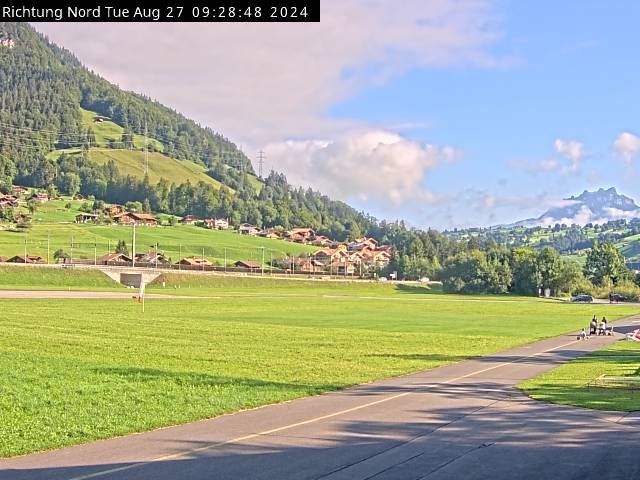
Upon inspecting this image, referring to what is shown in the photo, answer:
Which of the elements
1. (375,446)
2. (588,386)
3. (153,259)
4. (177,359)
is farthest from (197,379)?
(153,259)

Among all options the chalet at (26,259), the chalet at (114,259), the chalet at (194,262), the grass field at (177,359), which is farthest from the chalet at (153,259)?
the grass field at (177,359)

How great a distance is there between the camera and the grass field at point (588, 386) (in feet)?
75.7

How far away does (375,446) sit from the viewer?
53.8ft

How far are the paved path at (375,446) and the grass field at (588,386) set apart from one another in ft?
3.96

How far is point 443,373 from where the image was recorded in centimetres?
3164

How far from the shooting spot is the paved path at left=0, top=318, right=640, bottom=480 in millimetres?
13953

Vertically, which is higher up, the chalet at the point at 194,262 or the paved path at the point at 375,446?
the chalet at the point at 194,262

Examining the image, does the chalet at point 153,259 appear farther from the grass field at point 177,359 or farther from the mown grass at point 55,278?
the grass field at point 177,359

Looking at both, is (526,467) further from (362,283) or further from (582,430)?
(362,283)

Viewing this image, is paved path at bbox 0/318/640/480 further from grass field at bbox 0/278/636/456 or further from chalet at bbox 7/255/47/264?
chalet at bbox 7/255/47/264

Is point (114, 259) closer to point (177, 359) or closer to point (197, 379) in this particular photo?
point (177, 359)

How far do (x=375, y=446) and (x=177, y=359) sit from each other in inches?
712

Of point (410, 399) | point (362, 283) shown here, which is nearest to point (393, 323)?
point (410, 399)

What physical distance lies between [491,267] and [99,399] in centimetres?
16411
